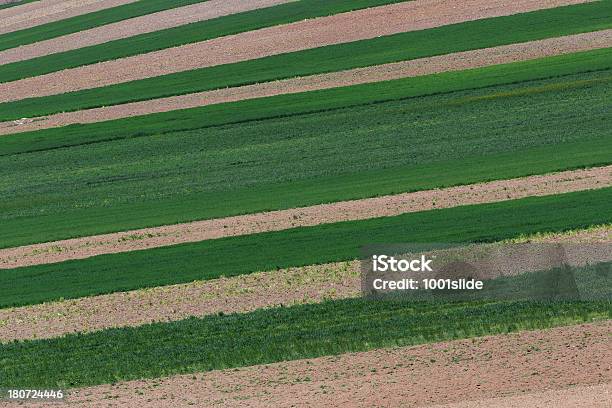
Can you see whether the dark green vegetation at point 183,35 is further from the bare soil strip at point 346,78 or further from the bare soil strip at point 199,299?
the bare soil strip at point 199,299

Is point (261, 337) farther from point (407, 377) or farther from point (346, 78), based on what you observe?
point (346, 78)

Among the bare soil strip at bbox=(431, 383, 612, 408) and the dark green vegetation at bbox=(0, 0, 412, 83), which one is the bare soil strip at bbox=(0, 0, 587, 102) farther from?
the bare soil strip at bbox=(431, 383, 612, 408)

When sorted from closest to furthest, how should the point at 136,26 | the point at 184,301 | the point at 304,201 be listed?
the point at 184,301 → the point at 304,201 → the point at 136,26

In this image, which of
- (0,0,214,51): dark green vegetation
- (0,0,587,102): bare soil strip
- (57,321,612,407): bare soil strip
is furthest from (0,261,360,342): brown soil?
(0,0,214,51): dark green vegetation

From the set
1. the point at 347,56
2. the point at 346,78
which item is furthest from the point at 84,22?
the point at 346,78

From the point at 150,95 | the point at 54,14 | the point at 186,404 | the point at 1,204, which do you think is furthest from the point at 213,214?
the point at 54,14
